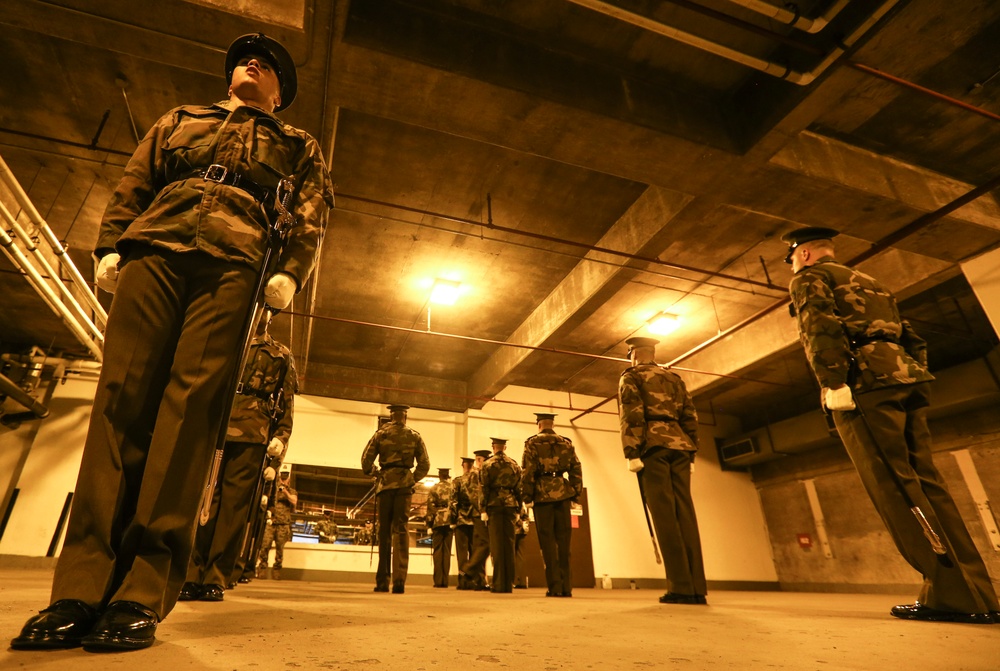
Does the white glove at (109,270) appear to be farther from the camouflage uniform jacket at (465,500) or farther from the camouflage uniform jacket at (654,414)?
the camouflage uniform jacket at (465,500)

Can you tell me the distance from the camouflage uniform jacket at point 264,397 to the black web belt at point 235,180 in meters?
2.10

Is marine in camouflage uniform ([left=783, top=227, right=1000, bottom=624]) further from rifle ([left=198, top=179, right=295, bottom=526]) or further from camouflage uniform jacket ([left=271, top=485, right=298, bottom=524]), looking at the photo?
camouflage uniform jacket ([left=271, top=485, right=298, bottom=524])

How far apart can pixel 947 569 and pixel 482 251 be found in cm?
674

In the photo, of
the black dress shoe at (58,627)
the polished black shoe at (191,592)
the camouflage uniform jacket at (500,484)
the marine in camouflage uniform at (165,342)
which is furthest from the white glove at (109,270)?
the camouflage uniform jacket at (500,484)

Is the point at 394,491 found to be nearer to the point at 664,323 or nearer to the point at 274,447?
the point at 274,447

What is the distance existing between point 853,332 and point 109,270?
3.33m

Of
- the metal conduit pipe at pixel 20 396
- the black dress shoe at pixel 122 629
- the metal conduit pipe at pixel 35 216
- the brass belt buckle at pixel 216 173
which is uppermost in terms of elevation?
the metal conduit pipe at pixel 35 216

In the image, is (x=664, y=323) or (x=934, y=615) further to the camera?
(x=664, y=323)

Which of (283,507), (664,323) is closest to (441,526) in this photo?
(283,507)

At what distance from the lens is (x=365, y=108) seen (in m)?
4.89

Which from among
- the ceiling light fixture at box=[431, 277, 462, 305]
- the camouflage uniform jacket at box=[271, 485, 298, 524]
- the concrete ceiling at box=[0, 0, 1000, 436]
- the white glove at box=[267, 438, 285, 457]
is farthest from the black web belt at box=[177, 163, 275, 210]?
the camouflage uniform jacket at box=[271, 485, 298, 524]

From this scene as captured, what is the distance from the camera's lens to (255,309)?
1729 millimetres

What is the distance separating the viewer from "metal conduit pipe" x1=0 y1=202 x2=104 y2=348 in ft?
18.7

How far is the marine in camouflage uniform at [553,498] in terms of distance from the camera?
562 centimetres
